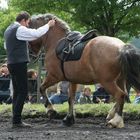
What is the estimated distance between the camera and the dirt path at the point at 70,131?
737cm

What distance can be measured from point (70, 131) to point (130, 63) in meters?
1.64

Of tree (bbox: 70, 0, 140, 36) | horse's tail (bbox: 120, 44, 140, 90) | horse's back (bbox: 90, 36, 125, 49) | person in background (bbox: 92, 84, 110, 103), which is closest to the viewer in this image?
horse's tail (bbox: 120, 44, 140, 90)

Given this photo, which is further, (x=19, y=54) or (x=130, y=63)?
(x=19, y=54)

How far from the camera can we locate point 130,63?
880 cm

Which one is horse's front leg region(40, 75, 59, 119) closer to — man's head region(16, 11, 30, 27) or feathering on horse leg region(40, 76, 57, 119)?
feathering on horse leg region(40, 76, 57, 119)

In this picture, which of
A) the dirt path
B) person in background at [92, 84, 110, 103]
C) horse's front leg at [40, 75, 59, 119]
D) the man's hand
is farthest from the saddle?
person in background at [92, 84, 110, 103]

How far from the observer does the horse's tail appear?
8.73m

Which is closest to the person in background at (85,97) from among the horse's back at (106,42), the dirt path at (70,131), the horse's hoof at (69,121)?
the dirt path at (70,131)

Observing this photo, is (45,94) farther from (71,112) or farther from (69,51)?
(69,51)

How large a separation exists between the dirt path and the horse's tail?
0.91 m

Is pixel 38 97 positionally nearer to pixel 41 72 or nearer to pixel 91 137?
pixel 41 72

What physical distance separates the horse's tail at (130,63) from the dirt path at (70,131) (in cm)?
91

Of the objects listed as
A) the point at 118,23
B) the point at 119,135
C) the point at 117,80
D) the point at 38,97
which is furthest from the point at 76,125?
the point at 118,23

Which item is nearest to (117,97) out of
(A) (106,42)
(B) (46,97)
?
(A) (106,42)
